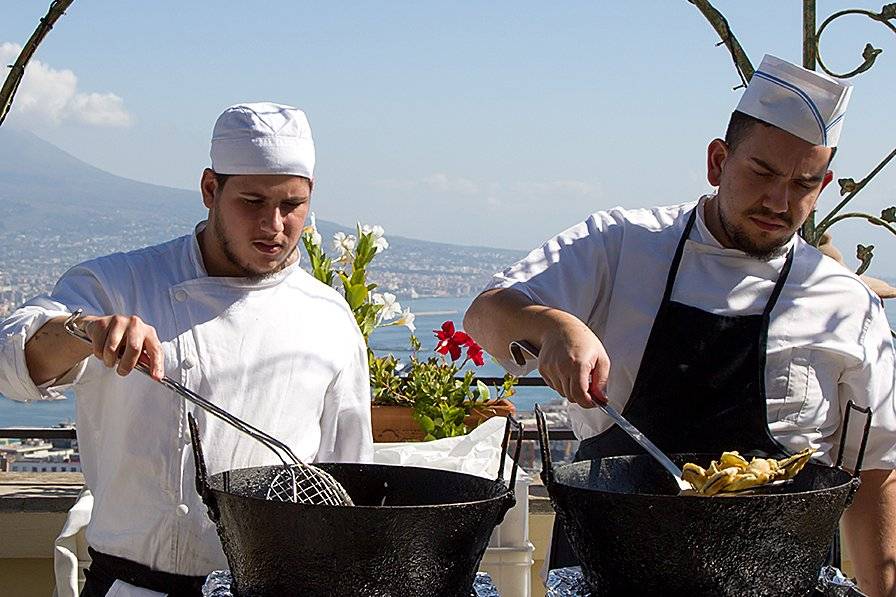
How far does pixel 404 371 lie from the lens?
3.36m

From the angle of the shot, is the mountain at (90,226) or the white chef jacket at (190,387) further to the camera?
the mountain at (90,226)

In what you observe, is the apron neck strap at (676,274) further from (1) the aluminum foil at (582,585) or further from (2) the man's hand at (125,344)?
(2) the man's hand at (125,344)

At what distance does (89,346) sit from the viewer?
1.88m

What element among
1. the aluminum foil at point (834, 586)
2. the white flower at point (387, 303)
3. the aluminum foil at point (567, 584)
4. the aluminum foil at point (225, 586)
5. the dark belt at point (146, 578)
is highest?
the white flower at point (387, 303)

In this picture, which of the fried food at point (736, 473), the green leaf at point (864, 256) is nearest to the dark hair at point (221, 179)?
the fried food at point (736, 473)

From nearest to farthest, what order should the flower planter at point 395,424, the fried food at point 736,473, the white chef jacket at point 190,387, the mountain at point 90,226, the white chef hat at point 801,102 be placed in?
the fried food at point 736,473, the white chef hat at point 801,102, the white chef jacket at point 190,387, the flower planter at point 395,424, the mountain at point 90,226

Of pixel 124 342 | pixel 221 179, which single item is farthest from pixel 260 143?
pixel 124 342

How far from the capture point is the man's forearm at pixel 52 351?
191 cm

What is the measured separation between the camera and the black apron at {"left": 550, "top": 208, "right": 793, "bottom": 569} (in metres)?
2.06

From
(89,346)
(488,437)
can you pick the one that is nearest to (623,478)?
(89,346)

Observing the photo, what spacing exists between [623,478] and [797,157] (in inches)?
26.6

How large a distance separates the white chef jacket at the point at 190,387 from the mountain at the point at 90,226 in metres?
1.13

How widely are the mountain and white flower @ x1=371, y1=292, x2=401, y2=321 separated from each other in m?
0.13

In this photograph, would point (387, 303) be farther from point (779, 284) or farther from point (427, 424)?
point (779, 284)
